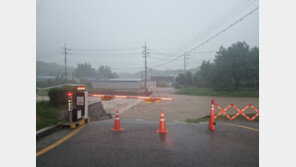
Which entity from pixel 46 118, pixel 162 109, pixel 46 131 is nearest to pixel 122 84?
pixel 162 109

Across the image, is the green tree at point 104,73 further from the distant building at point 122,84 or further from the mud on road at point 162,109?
the mud on road at point 162,109

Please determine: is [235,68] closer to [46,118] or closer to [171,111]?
[171,111]

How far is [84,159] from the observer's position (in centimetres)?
382

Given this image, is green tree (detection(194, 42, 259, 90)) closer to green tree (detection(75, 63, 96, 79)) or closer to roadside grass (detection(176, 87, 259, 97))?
roadside grass (detection(176, 87, 259, 97))

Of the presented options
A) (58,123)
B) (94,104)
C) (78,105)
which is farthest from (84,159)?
(94,104)

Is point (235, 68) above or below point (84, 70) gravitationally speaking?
below

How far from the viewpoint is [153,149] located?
4387 millimetres

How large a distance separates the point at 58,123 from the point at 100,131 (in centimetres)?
173

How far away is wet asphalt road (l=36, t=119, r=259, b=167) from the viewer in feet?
12.2

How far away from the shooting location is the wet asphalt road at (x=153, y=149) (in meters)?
3.72

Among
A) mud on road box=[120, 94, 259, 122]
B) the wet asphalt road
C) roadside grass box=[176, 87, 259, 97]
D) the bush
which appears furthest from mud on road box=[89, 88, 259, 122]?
roadside grass box=[176, 87, 259, 97]

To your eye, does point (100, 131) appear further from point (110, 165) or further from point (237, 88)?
point (237, 88)

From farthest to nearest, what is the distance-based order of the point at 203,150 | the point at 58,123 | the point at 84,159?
the point at 58,123 < the point at 203,150 < the point at 84,159

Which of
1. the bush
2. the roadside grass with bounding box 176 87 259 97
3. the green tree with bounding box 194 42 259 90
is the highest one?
the green tree with bounding box 194 42 259 90
